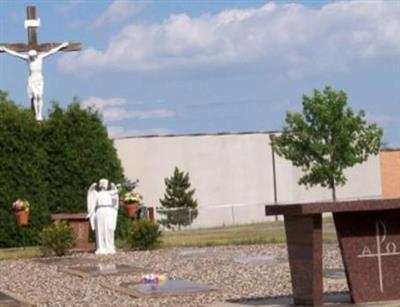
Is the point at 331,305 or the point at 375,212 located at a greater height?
the point at 375,212

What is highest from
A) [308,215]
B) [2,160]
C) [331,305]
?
[2,160]

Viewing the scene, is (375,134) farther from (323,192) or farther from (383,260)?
(383,260)

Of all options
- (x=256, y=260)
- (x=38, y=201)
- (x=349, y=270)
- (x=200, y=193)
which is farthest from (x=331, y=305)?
(x=200, y=193)

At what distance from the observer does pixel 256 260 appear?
21641 mm

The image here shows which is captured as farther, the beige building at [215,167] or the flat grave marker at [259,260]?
the beige building at [215,167]

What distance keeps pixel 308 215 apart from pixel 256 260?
969 centimetres

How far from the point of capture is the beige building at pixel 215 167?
67.6 metres

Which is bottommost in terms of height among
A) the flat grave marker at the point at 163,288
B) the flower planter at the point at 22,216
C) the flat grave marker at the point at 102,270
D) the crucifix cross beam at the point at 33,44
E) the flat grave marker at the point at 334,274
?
the flat grave marker at the point at 163,288

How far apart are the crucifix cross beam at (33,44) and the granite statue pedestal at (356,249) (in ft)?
73.0

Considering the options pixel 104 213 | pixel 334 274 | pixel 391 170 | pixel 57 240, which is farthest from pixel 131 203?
pixel 391 170

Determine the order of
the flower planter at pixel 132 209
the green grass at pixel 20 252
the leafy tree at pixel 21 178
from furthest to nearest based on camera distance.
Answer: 1. the leafy tree at pixel 21 178
2. the flower planter at pixel 132 209
3. the green grass at pixel 20 252

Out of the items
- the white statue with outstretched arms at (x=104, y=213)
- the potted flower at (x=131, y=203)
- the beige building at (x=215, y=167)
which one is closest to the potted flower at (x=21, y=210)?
the potted flower at (x=131, y=203)

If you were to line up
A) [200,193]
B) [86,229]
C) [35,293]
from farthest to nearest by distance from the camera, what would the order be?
[200,193], [86,229], [35,293]

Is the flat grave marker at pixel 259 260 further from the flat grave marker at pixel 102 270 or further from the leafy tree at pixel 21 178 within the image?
the leafy tree at pixel 21 178
